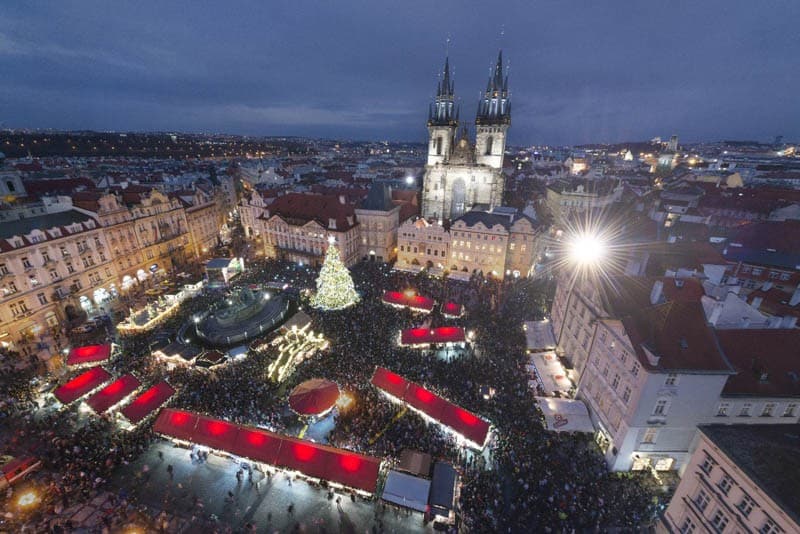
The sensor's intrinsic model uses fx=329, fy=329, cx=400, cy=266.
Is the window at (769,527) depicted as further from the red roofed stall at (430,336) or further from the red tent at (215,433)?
the red tent at (215,433)

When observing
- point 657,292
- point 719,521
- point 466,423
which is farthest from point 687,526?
point 657,292

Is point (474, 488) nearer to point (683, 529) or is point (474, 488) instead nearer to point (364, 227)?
point (683, 529)

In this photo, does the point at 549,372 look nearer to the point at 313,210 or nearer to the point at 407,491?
the point at 407,491

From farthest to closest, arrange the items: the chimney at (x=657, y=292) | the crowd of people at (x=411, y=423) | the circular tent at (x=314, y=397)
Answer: the circular tent at (x=314, y=397) < the chimney at (x=657, y=292) < the crowd of people at (x=411, y=423)

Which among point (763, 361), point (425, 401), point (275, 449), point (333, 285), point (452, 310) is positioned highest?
point (763, 361)

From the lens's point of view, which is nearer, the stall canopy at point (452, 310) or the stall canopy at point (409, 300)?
the stall canopy at point (452, 310)

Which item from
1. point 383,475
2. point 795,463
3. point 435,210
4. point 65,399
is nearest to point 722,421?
point 795,463

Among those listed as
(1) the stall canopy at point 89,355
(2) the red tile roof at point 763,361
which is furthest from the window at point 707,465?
(1) the stall canopy at point 89,355
